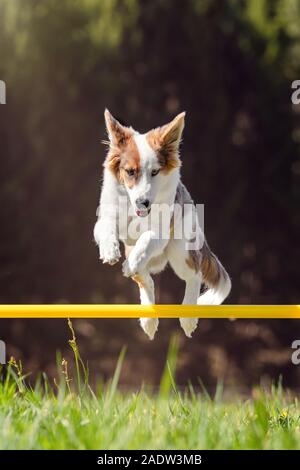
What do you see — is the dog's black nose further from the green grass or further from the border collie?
the green grass

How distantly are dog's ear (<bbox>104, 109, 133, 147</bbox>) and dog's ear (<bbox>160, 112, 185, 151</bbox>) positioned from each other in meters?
0.16

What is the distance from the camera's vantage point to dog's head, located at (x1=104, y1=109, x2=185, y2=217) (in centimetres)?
354

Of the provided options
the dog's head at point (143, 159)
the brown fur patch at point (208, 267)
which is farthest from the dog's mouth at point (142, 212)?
the brown fur patch at point (208, 267)

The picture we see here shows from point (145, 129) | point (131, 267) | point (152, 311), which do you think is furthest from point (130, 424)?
point (145, 129)

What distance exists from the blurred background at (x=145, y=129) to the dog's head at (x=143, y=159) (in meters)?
5.44

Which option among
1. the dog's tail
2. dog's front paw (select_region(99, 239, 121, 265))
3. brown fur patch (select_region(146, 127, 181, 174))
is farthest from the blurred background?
dog's front paw (select_region(99, 239, 121, 265))

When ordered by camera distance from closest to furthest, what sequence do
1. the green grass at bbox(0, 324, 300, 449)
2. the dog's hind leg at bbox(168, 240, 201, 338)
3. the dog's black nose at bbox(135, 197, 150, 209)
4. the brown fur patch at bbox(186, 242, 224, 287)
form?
1. the green grass at bbox(0, 324, 300, 449)
2. the dog's black nose at bbox(135, 197, 150, 209)
3. the dog's hind leg at bbox(168, 240, 201, 338)
4. the brown fur patch at bbox(186, 242, 224, 287)

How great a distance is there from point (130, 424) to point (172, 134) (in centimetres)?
128

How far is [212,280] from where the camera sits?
13.4 ft

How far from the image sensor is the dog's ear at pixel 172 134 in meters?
3.69

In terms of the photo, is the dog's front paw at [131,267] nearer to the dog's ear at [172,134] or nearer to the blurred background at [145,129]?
the dog's ear at [172,134]

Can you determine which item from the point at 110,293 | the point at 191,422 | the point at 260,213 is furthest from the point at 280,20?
the point at 191,422
